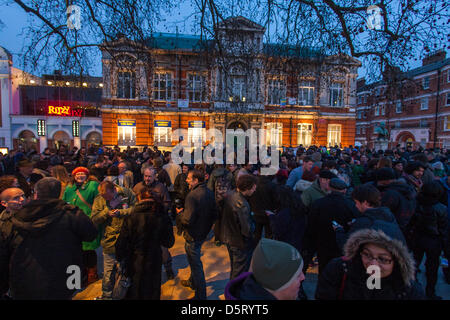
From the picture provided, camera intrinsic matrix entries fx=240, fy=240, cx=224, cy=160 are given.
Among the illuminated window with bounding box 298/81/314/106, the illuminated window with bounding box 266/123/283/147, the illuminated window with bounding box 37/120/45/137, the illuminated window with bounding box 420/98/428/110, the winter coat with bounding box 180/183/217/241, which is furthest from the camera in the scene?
the illuminated window with bounding box 420/98/428/110

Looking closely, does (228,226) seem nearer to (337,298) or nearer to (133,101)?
(337,298)

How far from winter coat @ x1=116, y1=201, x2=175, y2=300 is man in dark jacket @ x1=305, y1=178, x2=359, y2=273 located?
205 cm

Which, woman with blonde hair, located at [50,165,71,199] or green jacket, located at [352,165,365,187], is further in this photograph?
green jacket, located at [352,165,365,187]

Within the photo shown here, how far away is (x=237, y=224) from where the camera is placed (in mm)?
3408

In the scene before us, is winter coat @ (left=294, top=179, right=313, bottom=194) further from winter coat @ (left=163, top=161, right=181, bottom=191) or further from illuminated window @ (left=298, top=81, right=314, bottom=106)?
illuminated window @ (left=298, top=81, right=314, bottom=106)

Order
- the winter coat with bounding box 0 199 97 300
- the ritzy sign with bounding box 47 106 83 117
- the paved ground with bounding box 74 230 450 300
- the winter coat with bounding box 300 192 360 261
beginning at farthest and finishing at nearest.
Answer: the ritzy sign with bounding box 47 106 83 117 < the paved ground with bounding box 74 230 450 300 < the winter coat with bounding box 300 192 360 261 < the winter coat with bounding box 0 199 97 300

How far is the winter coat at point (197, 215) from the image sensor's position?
137 inches

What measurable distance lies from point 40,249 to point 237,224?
225 cm

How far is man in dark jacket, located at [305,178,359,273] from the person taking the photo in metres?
3.11

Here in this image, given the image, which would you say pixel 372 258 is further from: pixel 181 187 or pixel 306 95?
pixel 306 95

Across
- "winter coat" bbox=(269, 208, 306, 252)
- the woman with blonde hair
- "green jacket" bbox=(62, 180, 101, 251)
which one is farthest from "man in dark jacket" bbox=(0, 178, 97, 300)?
"winter coat" bbox=(269, 208, 306, 252)

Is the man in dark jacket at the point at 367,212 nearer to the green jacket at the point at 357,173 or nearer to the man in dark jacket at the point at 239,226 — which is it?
the man in dark jacket at the point at 239,226

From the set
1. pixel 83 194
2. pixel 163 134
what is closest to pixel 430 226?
pixel 83 194
